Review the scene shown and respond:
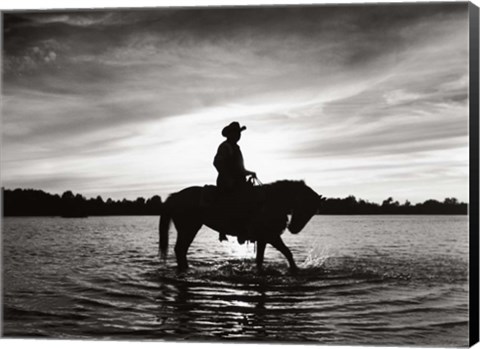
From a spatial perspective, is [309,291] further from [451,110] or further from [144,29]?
[144,29]

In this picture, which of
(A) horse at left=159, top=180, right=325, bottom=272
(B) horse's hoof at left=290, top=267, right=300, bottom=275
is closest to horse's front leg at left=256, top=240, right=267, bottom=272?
(A) horse at left=159, top=180, right=325, bottom=272

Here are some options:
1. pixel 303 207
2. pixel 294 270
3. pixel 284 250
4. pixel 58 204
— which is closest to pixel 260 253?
pixel 284 250

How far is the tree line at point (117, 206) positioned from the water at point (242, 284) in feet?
0.22

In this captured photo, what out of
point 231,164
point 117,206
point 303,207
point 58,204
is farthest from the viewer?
point 58,204

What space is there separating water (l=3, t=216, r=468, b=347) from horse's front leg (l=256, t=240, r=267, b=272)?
40mm

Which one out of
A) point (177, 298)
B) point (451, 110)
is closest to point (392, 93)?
point (451, 110)

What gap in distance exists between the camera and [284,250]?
9031 mm

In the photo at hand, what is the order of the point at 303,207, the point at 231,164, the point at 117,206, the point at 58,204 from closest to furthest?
the point at 303,207 < the point at 231,164 < the point at 117,206 < the point at 58,204

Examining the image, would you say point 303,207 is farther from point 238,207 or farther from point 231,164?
point 231,164

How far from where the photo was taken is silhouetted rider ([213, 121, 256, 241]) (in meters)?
9.09

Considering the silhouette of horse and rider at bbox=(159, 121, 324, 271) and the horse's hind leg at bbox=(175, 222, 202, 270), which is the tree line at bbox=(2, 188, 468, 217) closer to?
the silhouette of horse and rider at bbox=(159, 121, 324, 271)

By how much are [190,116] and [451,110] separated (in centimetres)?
200

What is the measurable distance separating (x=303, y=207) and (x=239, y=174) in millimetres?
552

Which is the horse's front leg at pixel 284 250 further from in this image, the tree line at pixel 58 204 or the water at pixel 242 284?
the tree line at pixel 58 204
